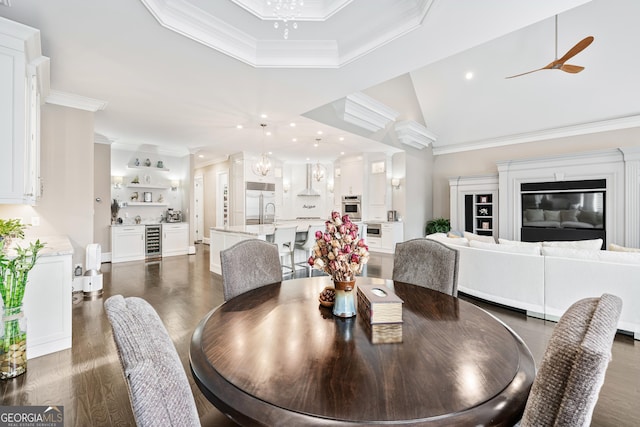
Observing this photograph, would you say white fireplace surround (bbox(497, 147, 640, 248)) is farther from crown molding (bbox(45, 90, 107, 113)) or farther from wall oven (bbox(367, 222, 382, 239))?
crown molding (bbox(45, 90, 107, 113))

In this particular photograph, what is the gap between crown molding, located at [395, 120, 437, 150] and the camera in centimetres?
670

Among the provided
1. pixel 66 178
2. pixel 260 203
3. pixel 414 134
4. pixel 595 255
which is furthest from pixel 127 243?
pixel 595 255

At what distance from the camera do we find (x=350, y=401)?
70cm

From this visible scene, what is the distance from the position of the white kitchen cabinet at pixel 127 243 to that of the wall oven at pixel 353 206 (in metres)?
5.10

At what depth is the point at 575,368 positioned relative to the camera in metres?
0.54

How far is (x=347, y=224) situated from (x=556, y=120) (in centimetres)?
727

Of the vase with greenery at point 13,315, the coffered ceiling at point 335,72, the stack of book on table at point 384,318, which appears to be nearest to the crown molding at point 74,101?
the coffered ceiling at point 335,72

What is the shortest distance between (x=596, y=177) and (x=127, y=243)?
32.5ft

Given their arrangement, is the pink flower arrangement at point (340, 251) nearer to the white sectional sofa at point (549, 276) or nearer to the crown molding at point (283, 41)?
the crown molding at point (283, 41)

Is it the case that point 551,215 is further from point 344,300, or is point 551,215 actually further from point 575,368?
point 575,368

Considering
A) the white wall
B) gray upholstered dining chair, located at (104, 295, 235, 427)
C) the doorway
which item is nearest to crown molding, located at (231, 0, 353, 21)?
gray upholstered dining chair, located at (104, 295, 235, 427)

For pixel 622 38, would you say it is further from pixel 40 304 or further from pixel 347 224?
pixel 40 304

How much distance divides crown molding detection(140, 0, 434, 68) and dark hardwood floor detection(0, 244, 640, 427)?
9.28 ft

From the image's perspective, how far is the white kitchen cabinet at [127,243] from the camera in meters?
6.11
